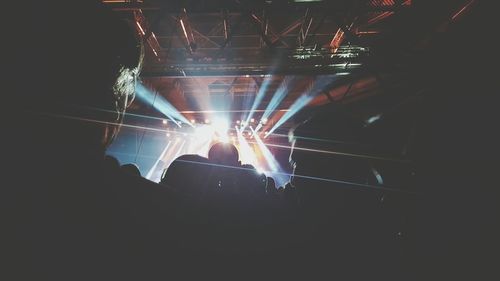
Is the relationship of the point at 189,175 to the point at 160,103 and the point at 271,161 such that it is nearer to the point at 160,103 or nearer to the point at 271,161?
the point at 160,103

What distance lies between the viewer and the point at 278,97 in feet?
25.5

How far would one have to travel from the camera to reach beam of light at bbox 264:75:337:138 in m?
6.20

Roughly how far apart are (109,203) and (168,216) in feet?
0.64

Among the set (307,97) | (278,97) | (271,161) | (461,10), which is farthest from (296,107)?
(461,10)

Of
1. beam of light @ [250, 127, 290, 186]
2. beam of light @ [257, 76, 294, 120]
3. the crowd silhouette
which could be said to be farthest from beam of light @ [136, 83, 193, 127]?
the crowd silhouette

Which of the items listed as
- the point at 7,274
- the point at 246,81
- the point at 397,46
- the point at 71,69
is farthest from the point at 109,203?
the point at 246,81

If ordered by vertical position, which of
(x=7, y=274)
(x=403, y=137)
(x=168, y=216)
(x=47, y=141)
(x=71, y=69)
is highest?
(x=403, y=137)

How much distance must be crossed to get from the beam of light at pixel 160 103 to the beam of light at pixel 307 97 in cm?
358

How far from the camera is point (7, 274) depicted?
0.57 meters

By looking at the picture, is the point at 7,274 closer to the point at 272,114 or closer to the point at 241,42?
the point at 241,42

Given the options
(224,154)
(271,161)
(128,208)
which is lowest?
(128,208)

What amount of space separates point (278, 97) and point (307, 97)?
102cm

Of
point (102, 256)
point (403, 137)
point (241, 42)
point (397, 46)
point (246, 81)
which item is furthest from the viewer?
point (246, 81)

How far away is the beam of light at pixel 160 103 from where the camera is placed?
6352 mm
